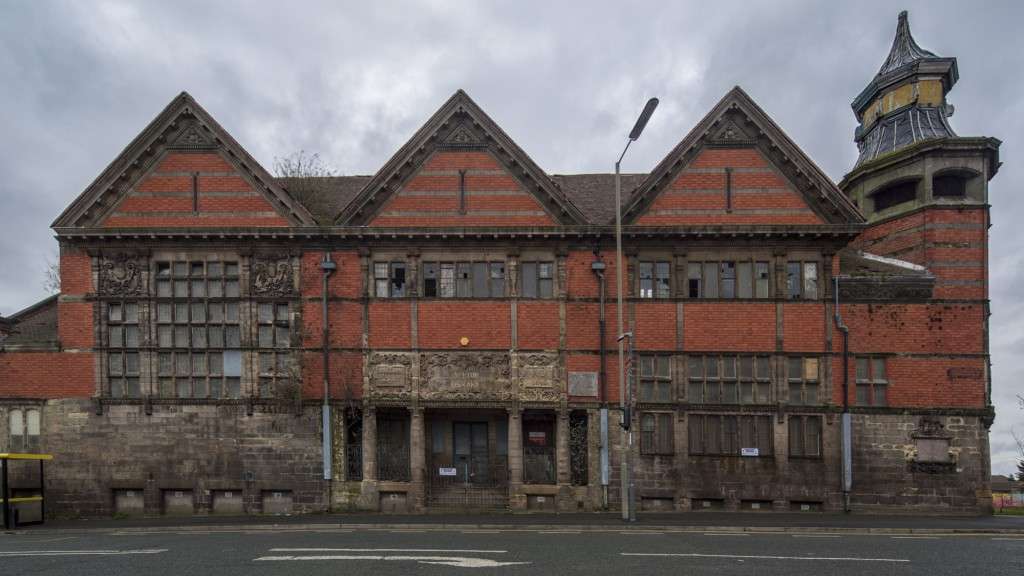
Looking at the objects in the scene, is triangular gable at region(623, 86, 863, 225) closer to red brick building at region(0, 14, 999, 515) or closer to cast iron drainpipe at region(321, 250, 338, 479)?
red brick building at region(0, 14, 999, 515)

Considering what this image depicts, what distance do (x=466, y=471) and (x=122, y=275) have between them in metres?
13.9

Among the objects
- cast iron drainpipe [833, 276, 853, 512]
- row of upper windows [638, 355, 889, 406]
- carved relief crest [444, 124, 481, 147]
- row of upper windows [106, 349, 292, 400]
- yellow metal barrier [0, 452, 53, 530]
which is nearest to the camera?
yellow metal barrier [0, 452, 53, 530]

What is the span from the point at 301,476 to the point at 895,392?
20.4 meters

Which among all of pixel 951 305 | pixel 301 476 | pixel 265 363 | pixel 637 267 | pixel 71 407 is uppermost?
pixel 637 267

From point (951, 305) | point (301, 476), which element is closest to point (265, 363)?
point (301, 476)

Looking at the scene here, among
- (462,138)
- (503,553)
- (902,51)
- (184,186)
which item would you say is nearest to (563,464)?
(503,553)

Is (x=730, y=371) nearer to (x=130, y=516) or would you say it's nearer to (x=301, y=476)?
(x=301, y=476)

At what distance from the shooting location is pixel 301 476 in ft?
59.3

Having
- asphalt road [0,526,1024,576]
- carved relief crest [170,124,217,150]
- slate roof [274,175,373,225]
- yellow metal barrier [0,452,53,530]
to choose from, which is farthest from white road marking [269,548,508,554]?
carved relief crest [170,124,217,150]

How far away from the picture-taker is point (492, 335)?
18312mm

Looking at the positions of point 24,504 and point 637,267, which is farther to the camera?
point 637,267

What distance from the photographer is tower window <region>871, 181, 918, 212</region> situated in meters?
20.2

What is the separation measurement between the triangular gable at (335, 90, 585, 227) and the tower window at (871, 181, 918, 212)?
13.0 m

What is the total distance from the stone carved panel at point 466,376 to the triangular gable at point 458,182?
15.3 ft
